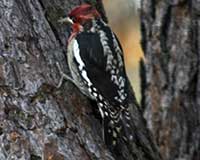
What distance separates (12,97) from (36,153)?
31 centimetres

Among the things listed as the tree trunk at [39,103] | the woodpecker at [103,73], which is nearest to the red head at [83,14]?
the woodpecker at [103,73]

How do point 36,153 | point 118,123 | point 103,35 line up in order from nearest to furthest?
1. point 36,153
2. point 118,123
3. point 103,35

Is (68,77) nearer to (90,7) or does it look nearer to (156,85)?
(90,7)

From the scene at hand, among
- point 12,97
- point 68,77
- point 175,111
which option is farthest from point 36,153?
point 175,111

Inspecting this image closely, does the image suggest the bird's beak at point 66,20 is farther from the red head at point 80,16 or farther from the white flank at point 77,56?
the white flank at point 77,56

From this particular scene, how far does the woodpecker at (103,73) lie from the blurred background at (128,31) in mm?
3658

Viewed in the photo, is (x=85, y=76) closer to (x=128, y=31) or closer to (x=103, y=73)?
(x=103, y=73)

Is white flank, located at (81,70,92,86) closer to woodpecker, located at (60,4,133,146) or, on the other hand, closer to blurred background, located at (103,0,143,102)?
woodpecker, located at (60,4,133,146)

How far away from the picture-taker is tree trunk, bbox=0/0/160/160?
3242 mm

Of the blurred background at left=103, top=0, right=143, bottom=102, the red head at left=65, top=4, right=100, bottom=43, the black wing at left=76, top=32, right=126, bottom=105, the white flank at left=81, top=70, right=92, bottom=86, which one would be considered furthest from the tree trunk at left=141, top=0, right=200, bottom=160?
the blurred background at left=103, top=0, right=143, bottom=102

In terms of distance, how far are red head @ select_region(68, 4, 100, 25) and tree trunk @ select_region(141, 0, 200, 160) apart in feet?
1.52

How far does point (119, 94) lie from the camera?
356 centimetres

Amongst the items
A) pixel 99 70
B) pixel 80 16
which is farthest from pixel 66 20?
pixel 99 70

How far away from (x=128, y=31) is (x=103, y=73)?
4.32 meters
